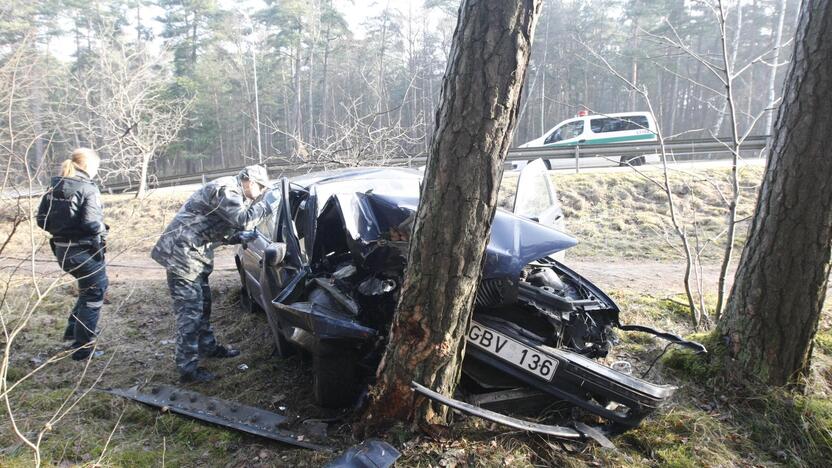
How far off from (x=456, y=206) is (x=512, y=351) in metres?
0.93

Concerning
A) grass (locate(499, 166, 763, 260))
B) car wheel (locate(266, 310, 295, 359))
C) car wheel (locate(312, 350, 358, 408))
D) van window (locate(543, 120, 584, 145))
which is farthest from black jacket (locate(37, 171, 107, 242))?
van window (locate(543, 120, 584, 145))

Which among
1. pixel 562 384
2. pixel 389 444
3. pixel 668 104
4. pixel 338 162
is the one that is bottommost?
pixel 389 444

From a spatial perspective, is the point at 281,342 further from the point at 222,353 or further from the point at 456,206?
the point at 456,206

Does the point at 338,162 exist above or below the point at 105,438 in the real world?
above

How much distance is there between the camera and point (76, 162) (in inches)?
167

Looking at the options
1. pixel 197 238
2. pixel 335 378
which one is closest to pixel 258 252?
pixel 197 238

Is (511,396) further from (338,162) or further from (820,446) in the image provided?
(338,162)

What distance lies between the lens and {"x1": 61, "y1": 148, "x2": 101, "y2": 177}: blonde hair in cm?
416

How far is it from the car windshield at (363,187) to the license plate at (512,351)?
1303 millimetres

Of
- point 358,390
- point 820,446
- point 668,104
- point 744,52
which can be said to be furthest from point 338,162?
point 668,104

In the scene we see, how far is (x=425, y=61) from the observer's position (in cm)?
2777

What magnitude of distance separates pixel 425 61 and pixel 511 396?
26991 millimetres

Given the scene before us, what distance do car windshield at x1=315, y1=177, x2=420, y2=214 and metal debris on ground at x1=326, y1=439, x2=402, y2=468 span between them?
5.94 ft

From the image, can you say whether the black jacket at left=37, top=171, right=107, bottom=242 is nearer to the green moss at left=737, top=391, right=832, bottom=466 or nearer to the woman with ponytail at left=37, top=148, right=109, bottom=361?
the woman with ponytail at left=37, top=148, right=109, bottom=361
